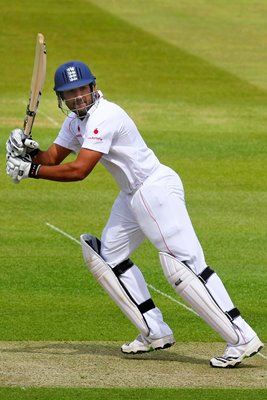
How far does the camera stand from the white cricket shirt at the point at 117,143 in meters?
9.11

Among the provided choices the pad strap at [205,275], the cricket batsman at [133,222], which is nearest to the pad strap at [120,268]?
the cricket batsman at [133,222]

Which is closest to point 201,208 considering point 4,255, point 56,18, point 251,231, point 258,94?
point 251,231

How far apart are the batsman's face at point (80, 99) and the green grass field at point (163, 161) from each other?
174 cm

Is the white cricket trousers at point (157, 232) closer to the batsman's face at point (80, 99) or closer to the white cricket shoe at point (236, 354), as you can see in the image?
the white cricket shoe at point (236, 354)

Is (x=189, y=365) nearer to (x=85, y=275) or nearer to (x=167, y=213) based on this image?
(x=167, y=213)

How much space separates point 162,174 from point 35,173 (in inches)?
35.8

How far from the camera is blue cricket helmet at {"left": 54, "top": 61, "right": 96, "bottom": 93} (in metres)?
9.22

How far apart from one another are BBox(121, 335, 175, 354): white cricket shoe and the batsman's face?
1.67 metres

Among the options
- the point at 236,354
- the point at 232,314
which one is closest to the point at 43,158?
the point at 232,314

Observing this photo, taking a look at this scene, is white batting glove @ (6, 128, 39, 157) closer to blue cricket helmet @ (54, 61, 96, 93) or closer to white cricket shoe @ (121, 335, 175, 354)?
blue cricket helmet @ (54, 61, 96, 93)

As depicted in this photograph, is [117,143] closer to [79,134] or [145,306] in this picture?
[79,134]

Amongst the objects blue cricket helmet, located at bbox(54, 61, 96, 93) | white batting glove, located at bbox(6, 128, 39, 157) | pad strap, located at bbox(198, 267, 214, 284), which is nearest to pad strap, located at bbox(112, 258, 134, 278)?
pad strap, located at bbox(198, 267, 214, 284)

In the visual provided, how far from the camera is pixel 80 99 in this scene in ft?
30.3

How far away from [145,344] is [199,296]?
682 mm
